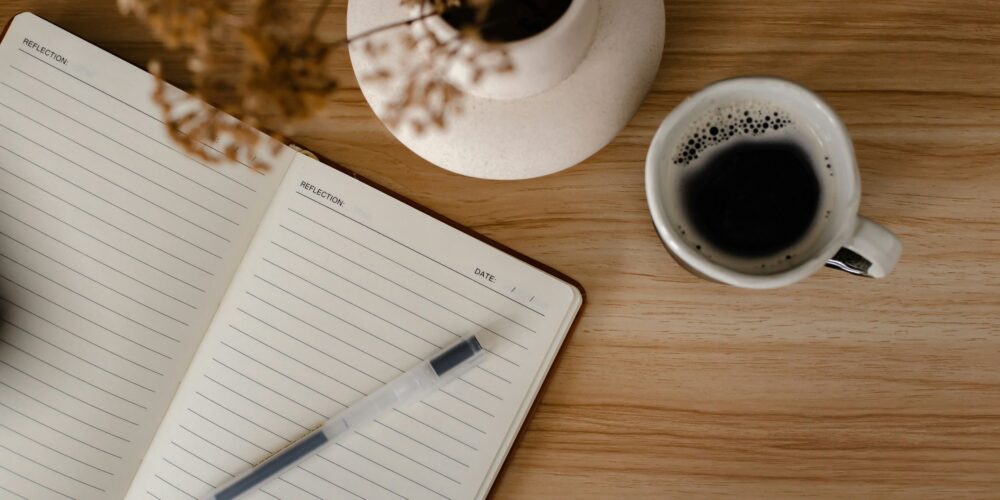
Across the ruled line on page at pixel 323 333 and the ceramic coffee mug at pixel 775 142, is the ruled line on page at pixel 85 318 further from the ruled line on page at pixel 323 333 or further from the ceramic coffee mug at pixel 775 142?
the ceramic coffee mug at pixel 775 142

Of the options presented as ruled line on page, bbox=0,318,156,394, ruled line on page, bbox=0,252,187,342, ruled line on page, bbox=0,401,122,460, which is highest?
ruled line on page, bbox=0,252,187,342

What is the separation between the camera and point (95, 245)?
68 centimetres

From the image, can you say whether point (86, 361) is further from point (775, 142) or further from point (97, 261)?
point (775, 142)

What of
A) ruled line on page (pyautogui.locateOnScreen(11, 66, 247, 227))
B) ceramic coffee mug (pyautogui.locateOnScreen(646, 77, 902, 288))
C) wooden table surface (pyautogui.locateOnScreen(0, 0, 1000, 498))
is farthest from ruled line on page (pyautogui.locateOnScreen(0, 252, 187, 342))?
ceramic coffee mug (pyautogui.locateOnScreen(646, 77, 902, 288))

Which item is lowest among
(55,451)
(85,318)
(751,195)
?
(55,451)

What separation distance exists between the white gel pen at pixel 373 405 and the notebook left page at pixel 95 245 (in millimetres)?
106

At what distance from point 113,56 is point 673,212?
0.51 meters

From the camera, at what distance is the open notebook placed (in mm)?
→ 660

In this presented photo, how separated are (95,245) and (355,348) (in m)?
0.25

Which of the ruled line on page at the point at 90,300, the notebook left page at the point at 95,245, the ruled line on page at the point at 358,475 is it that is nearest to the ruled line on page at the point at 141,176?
the notebook left page at the point at 95,245

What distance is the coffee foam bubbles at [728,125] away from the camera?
0.59 meters

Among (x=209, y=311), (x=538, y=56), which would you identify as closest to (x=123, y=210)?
(x=209, y=311)

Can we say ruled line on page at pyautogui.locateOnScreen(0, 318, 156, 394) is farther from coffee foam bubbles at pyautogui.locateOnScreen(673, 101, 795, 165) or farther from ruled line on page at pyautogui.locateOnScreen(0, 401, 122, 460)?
Answer: coffee foam bubbles at pyautogui.locateOnScreen(673, 101, 795, 165)

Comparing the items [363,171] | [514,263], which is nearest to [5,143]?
[363,171]
